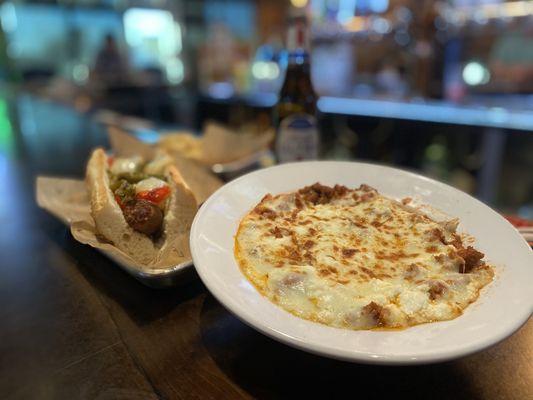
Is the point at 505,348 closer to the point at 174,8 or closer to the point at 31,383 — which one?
the point at 31,383

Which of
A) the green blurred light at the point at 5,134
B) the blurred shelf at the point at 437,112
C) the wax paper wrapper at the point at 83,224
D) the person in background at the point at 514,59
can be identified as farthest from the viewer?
the person in background at the point at 514,59

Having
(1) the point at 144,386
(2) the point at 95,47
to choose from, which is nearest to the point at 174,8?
(2) the point at 95,47

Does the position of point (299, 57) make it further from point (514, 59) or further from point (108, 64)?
point (108, 64)

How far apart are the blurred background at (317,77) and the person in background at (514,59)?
0.5 inches

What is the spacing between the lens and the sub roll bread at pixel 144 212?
3.62 feet

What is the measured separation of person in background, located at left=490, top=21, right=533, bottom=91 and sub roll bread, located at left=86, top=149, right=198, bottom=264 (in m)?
4.14

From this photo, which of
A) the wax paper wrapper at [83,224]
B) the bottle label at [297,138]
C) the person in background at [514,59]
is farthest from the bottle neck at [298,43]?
the person in background at [514,59]

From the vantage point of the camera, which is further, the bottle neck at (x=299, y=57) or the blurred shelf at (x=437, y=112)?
the blurred shelf at (x=437, y=112)

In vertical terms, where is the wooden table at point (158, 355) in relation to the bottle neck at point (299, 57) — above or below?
below

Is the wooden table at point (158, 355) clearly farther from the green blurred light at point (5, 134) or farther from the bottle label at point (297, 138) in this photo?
the green blurred light at point (5, 134)

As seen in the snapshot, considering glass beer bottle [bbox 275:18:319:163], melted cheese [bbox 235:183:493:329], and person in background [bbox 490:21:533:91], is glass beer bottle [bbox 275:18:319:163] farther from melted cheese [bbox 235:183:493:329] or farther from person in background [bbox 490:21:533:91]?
person in background [bbox 490:21:533:91]

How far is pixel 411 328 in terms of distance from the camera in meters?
0.68

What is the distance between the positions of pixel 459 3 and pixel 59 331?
4844 millimetres

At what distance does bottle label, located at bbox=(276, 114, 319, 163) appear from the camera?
1.59 meters
